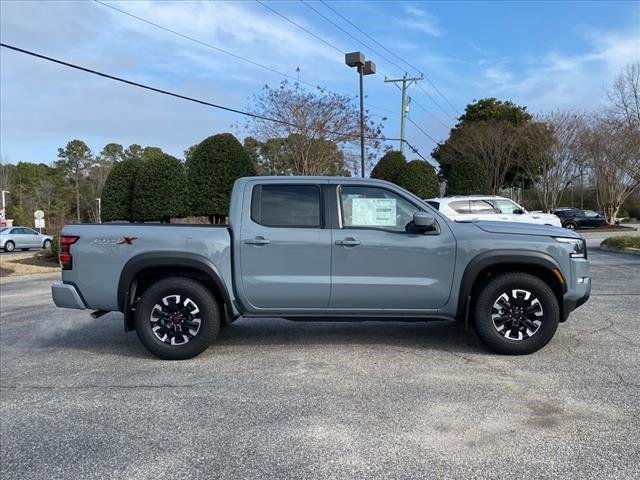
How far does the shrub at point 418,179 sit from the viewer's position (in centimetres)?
2409

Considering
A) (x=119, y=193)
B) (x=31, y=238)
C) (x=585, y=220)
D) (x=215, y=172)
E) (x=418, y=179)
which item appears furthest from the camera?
(x=585, y=220)

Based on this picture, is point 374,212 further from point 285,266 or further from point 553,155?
point 553,155

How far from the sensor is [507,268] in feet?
17.3

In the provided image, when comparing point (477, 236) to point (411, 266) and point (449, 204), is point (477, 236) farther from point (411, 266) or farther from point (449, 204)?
point (449, 204)

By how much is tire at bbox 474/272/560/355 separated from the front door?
0.43 m

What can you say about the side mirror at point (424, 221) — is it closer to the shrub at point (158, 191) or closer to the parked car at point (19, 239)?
the shrub at point (158, 191)

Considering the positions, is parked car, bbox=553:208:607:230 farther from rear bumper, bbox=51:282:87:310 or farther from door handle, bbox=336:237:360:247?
rear bumper, bbox=51:282:87:310

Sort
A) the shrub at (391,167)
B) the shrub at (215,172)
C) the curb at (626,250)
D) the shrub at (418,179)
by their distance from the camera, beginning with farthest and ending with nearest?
1. the shrub at (391,167)
2. the shrub at (418,179)
3. the shrub at (215,172)
4. the curb at (626,250)

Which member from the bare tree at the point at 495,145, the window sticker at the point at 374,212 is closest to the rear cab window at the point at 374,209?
the window sticker at the point at 374,212

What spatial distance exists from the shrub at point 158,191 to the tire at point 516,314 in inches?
634

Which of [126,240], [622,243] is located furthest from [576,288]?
[622,243]

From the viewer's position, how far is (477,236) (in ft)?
17.0

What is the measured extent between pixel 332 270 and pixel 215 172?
14.9 metres

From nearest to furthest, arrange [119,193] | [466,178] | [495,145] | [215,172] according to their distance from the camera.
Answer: [215,172] < [119,193] < [466,178] < [495,145]
